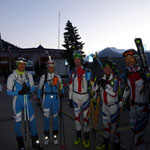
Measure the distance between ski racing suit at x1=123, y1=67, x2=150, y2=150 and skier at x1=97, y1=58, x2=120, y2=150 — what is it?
1.60 ft

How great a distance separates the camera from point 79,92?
4.12 m

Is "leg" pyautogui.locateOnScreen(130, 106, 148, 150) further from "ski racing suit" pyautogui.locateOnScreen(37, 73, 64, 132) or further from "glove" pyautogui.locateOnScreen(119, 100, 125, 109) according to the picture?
"ski racing suit" pyautogui.locateOnScreen(37, 73, 64, 132)

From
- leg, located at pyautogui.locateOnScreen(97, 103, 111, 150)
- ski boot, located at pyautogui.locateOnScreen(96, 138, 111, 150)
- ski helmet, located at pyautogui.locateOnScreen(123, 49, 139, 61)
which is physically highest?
ski helmet, located at pyautogui.locateOnScreen(123, 49, 139, 61)

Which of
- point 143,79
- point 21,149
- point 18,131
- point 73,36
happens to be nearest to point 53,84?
point 18,131

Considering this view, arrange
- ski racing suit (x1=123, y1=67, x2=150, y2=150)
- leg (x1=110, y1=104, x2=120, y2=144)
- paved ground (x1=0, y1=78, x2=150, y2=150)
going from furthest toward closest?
paved ground (x1=0, y1=78, x2=150, y2=150)
leg (x1=110, y1=104, x2=120, y2=144)
ski racing suit (x1=123, y1=67, x2=150, y2=150)

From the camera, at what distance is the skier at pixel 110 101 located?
11.6 feet

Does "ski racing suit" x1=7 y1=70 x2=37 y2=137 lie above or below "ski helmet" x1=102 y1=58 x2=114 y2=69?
below

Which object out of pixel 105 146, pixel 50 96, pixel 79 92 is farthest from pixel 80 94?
pixel 105 146

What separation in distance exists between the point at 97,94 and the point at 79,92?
498 millimetres

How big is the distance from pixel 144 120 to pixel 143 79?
818mm

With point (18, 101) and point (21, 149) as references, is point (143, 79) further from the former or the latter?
point (21, 149)

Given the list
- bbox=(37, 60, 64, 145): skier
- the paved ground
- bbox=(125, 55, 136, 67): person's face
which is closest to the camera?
bbox=(125, 55, 136, 67): person's face

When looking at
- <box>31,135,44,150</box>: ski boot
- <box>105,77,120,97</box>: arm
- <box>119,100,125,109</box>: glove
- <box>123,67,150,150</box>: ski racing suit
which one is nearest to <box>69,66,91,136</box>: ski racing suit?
<box>105,77,120,97</box>: arm

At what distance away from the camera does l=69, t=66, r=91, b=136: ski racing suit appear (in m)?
4.09
